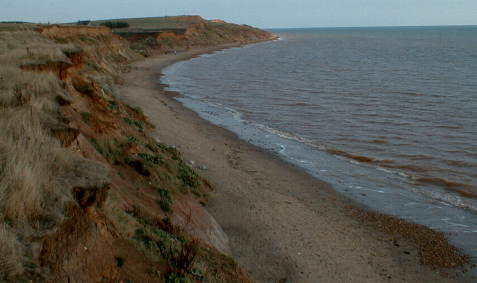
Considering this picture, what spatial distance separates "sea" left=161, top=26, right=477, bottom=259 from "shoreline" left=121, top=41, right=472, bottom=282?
1.14 metres

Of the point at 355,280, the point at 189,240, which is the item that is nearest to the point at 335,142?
the point at 355,280

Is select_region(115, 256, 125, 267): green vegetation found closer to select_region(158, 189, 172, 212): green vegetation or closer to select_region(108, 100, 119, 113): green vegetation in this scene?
select_region(158, 189, 172, 212): green vegetation

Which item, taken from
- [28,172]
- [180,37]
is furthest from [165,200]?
[180,37]

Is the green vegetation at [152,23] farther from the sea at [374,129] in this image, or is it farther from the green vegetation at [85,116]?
the green vegetation at [85,116]

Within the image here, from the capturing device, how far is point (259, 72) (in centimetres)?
4634

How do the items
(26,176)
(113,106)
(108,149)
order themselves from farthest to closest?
(113,106)
(108,149)
(26,176)

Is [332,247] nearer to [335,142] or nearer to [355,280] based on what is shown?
[355,280]

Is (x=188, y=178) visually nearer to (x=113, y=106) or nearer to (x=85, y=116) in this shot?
(x=85, y=116)

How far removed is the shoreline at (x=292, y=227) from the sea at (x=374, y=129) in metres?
1.14

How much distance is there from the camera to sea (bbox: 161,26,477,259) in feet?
40.9

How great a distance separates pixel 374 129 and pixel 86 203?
17.0 metres

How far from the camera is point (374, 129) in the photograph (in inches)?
794

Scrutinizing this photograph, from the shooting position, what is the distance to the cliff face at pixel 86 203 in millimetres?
4449

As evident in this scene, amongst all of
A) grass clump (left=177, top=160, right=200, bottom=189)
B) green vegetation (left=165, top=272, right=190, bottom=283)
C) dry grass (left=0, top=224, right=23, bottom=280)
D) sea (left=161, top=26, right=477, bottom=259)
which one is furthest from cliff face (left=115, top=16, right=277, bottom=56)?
dry grass (left=0, top=224, right=23, bottom=280)
